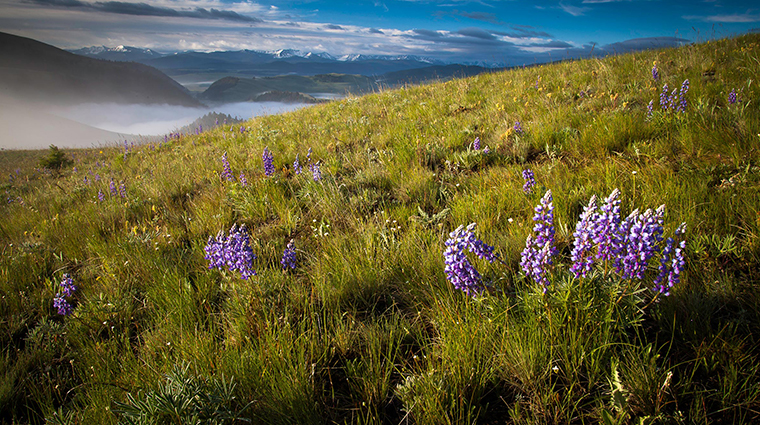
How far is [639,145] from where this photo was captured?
369 centimetres

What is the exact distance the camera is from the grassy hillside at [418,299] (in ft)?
5.22

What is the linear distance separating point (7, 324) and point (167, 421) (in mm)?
2697

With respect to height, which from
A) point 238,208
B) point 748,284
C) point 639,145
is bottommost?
point 238,208

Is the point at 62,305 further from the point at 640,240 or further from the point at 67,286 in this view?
the point at 640,240

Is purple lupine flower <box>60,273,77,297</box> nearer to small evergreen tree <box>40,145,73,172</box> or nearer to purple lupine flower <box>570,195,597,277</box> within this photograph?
purple lupine flower <box>570,195,597,277</box>

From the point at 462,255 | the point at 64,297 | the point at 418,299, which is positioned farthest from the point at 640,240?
the point at 64,297

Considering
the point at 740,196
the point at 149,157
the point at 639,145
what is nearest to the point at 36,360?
the point at 740,196

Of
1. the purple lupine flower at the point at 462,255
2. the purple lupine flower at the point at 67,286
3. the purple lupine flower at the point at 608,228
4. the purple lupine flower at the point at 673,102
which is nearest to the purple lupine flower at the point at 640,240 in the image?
the purple lupine flower at the point at 608,228

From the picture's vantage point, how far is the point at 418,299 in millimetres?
2312

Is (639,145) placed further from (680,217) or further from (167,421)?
(167,421)

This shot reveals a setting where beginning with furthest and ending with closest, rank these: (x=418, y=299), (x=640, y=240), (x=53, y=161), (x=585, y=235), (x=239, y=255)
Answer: (x=53, y=161), (x=239, y=255), (x=418, y=299), (x=585, y=235), (x=640, y=240)

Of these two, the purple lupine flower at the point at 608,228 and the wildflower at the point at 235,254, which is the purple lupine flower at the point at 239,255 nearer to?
the wildflower at the point at 235,254

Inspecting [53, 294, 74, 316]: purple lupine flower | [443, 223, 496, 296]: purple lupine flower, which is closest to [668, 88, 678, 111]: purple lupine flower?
[443, 223, 496, 296]: purple lupine flower

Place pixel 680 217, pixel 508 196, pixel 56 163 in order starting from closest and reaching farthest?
pixel 680 217
pixel 508 196
pixel 56 163
